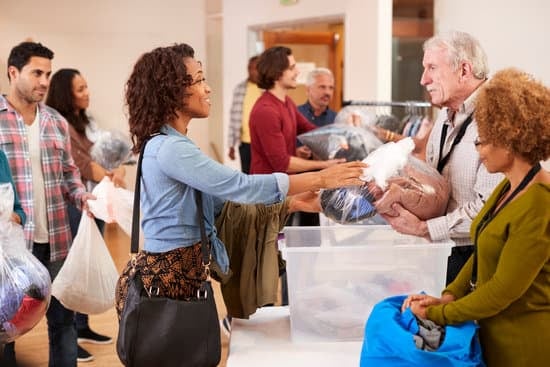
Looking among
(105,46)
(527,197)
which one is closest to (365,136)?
(527,197)

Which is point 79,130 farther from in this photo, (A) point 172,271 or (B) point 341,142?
(A) point 172,271

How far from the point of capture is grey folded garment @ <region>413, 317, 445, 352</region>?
147cm

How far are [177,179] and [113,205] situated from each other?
0.93 meters

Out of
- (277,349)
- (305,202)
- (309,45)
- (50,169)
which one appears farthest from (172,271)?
(309,45)

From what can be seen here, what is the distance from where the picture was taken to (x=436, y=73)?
2.11 metres

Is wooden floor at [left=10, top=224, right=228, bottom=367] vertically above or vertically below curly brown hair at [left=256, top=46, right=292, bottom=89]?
below

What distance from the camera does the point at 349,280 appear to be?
1.97m

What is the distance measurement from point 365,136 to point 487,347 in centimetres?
196

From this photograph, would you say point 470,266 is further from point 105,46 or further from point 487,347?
point 105,46

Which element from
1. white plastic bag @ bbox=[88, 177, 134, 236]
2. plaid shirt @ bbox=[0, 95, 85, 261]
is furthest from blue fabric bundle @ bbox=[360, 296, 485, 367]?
plaid shirt @ bbox=[0, 95, 85, 261]

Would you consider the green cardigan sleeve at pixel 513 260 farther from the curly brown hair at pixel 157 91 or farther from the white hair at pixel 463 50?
the curly brown hair at pixel 157 91

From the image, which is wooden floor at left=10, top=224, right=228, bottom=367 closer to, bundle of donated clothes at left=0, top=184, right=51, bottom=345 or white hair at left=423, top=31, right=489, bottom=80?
bundle of donated clothes at left=0, top=184, right=51, bottom=345

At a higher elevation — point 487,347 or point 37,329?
point 487,347

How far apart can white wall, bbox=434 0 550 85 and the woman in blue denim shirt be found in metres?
2.12
